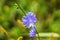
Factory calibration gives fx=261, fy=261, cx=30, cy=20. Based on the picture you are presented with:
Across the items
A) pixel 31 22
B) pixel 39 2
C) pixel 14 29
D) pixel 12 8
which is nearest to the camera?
pixel 31 22

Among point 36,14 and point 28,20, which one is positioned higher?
point 36,14

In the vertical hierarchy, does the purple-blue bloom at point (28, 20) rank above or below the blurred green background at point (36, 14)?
below

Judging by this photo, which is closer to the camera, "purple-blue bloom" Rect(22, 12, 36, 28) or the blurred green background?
"purple-blue bloom" Rect(22, 12, 36, 28)

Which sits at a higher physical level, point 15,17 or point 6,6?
point 6,6

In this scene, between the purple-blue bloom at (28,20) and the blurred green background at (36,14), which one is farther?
the blurred green background at (36,14)

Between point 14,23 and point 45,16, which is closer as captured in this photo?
point 14,23

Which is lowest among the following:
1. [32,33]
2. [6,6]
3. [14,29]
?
[32,33]

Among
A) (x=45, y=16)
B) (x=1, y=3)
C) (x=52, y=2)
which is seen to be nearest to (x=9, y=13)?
(x=1, y=3)

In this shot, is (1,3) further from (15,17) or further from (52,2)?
(52,2)

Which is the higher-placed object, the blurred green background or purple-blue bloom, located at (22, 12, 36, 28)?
the blurred green background

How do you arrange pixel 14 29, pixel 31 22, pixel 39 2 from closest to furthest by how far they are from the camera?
pixel 31 22
pixel 14 29
pixel 39 2

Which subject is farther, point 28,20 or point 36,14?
point 36,14
